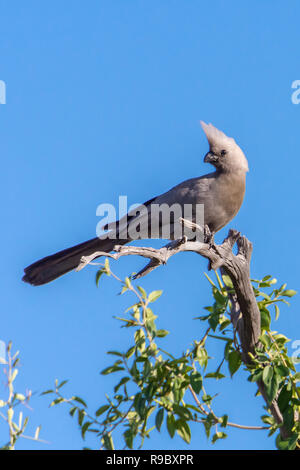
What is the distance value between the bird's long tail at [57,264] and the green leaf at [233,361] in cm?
222

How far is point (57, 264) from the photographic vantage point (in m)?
5.91

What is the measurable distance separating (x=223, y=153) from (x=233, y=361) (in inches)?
102

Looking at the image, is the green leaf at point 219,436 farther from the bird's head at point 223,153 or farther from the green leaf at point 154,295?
the bird's head at point 223,153

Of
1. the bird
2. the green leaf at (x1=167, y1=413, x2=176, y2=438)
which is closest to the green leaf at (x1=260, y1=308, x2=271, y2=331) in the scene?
the green leaf at (x1=167, y1=413, x2=176, y2=438)

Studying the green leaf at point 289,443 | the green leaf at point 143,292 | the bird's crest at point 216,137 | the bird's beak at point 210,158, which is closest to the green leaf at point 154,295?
the green leaf at point 143,292

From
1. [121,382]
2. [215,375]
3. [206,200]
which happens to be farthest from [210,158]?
[121,382]

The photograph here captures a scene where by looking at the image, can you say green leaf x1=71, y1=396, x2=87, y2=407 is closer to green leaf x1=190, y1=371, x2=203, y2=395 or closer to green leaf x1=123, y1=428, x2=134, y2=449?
green leaf x1=123, y1=428, x2=134, y2=449

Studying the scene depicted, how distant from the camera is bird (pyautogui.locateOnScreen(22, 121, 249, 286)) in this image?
19.1 ft

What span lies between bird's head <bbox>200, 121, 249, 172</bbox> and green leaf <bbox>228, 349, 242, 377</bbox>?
92.3 inches

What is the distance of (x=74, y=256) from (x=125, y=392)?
2.44 metres

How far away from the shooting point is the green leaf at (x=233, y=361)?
405cm

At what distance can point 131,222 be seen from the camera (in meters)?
6.08
